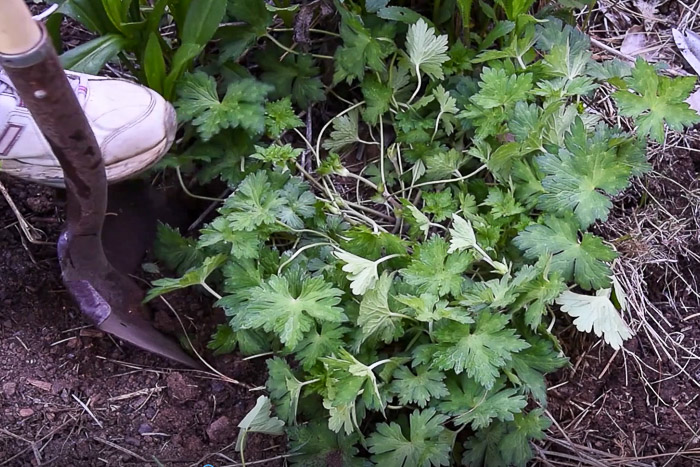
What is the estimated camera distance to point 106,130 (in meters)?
1.23

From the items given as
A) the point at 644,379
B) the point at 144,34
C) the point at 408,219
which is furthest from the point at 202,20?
the point at 644,379

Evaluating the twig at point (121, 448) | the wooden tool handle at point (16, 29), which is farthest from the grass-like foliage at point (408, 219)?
the wooden tool handle at point (16, 29)

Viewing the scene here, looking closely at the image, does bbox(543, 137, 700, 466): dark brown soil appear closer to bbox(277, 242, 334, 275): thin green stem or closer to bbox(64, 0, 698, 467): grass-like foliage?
bbox(64, 0, 698, 467): grass-like foliage

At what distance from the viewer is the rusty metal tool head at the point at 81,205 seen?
0.86m

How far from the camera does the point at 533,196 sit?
1.32 m

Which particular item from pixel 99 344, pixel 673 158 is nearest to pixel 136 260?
pixel 99 344

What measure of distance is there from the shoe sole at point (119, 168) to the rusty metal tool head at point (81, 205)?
9 cm

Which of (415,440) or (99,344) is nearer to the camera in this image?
(415,440)

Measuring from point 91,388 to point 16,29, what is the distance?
30.2 inches

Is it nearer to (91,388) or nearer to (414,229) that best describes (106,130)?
(91,388)

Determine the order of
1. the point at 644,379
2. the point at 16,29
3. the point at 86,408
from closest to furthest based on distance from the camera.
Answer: the point at 16,29 < the point at 86,408 < the point at 644,379

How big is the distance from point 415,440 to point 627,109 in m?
0.72

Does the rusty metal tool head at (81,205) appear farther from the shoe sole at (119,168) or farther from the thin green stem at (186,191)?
the thin green stem at (186,191)

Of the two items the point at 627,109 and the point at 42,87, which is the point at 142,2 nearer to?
the point at 42,87
